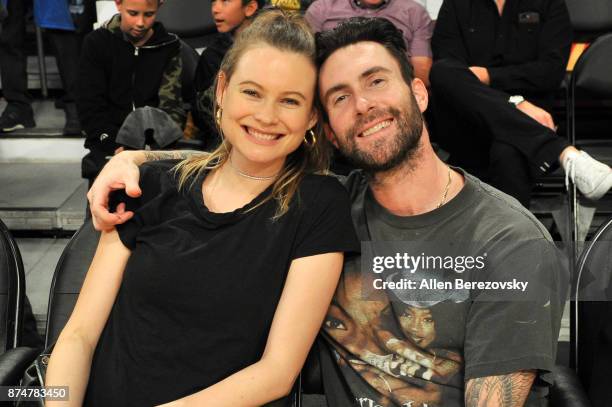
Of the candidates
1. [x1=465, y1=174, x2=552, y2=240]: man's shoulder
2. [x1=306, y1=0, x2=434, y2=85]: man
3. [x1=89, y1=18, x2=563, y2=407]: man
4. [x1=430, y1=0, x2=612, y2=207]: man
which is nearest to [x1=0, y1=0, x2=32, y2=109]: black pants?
[x1=306, y1=0, x2=434, y2=85]: man

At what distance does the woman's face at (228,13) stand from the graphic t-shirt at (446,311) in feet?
5.73

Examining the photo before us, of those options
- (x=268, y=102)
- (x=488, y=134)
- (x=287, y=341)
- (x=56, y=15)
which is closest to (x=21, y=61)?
(x=56, y=15)

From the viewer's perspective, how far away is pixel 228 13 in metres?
2.96

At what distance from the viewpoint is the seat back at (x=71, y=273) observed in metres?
1.60

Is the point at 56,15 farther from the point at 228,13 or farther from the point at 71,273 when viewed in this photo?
the point at 71,273

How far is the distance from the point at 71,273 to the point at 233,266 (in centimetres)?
47

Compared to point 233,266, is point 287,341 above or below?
below

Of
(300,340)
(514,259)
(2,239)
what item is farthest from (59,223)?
(514,259)

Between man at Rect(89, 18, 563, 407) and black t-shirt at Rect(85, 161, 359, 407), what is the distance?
9 cm

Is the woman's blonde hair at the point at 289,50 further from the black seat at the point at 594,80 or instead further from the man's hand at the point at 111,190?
the black seat at the point at 594,80

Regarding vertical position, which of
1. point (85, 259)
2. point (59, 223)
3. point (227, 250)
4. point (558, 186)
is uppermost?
point (227, 250)

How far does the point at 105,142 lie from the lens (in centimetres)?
285

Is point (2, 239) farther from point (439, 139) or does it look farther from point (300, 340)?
→ point (439, 139)

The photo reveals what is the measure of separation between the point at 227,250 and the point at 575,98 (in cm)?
190
